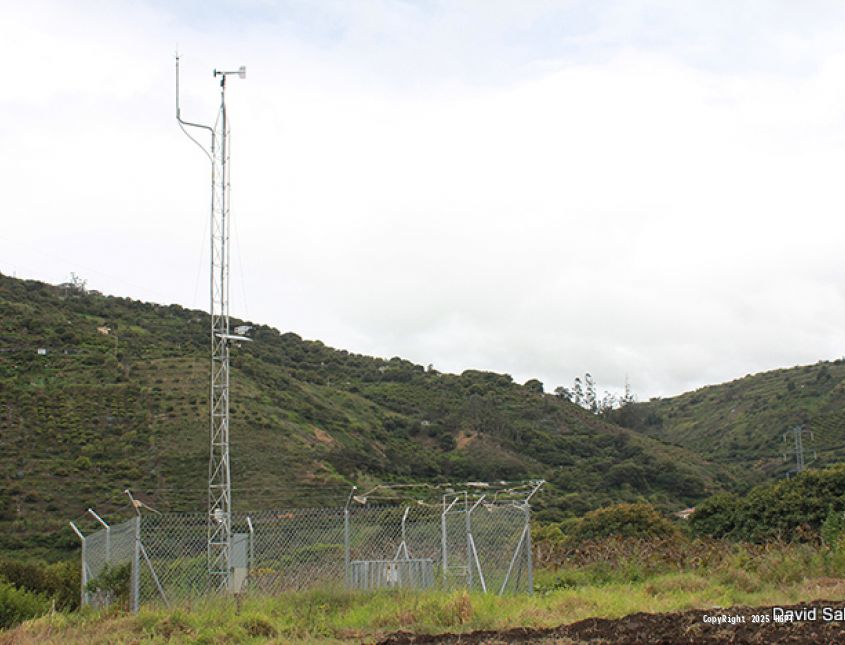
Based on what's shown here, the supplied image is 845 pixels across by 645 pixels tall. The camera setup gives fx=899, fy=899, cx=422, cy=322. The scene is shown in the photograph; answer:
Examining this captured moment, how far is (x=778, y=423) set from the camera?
63125 mm

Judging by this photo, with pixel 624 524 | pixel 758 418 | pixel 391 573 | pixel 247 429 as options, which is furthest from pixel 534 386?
pixel 391 573

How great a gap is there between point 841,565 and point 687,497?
3565 centimetres

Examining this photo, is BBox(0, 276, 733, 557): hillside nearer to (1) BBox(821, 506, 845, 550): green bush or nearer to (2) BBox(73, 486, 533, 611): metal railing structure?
(2) BBox(73, 486, 533, 611): metal railing structure

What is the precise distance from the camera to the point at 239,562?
556 inches

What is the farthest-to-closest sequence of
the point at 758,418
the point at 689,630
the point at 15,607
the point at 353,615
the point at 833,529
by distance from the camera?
the point at 758,418 → the point at 833,529 → the point at 15,607 → the point at 353,615 → the point at 689,630

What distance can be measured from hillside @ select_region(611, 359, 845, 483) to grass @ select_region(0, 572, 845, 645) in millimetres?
41757

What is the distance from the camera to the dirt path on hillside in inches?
315

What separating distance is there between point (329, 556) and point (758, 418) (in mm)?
59311

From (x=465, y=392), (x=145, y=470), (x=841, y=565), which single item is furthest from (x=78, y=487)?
(x=465, y=392)

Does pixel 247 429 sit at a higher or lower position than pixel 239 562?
higher

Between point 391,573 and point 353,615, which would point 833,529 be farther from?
point 353,615

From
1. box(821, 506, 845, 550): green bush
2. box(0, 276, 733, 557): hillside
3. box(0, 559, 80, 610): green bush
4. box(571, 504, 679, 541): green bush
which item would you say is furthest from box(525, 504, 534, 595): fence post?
box(0, 276, 733, 557): hillside

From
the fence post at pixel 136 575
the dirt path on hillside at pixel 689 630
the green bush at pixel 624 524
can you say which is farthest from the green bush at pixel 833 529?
the fence post at pixel 136 575

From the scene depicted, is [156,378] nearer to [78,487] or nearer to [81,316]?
[78,487]
